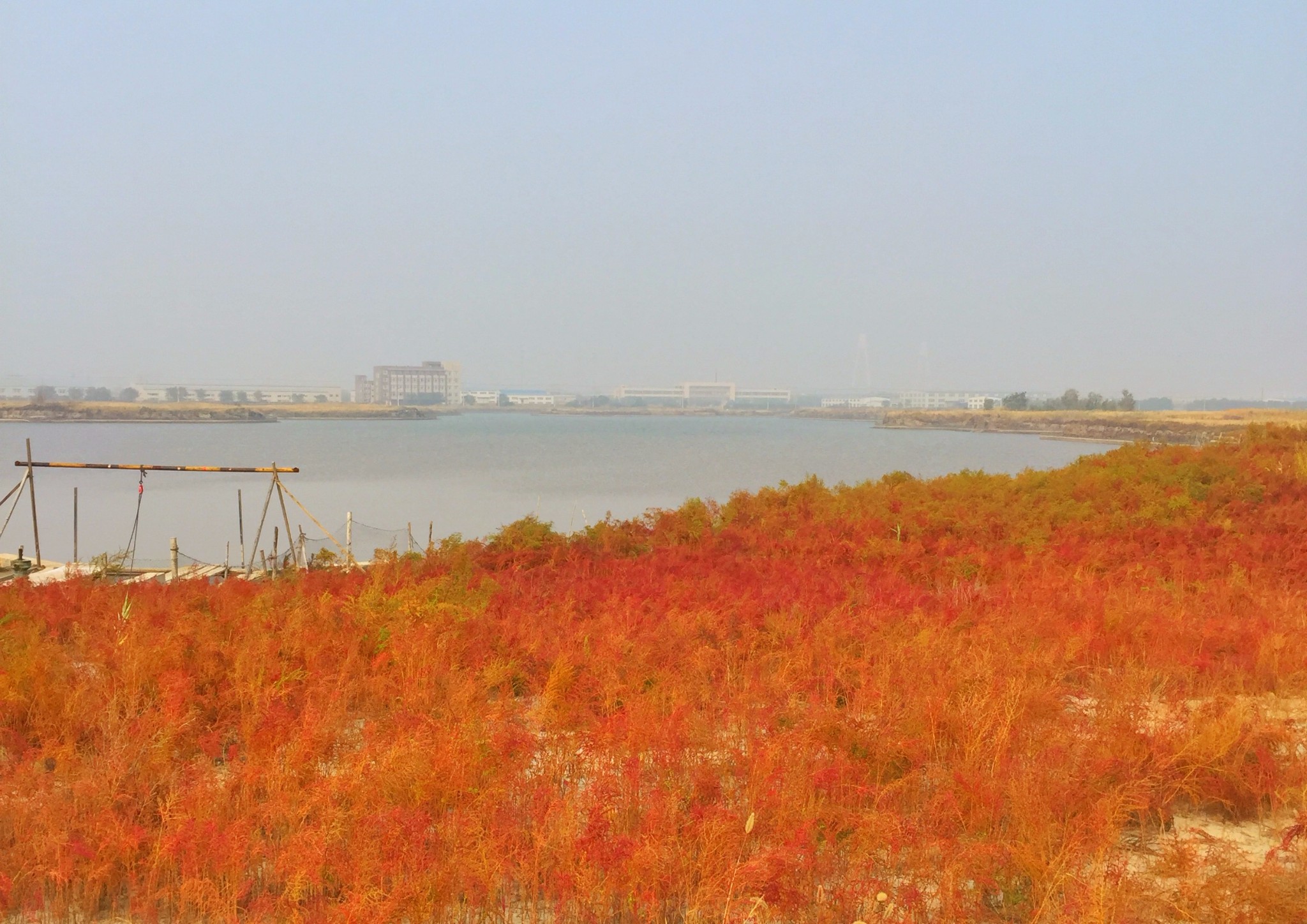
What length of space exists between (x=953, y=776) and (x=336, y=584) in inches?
336

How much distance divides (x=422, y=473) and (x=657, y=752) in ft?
173

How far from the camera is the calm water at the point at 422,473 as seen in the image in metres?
32.6

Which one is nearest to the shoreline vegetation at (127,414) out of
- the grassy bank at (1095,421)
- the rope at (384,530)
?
the grassy bank at (1095,421)

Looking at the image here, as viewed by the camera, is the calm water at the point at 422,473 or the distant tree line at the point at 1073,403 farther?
the distant tree line at the point at 1073,403

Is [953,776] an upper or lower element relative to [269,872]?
upper

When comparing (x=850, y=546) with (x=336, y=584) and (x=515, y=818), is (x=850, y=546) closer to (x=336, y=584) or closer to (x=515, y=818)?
(x=336, y=584)

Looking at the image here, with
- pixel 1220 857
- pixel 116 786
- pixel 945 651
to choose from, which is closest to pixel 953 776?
pixel 1220 857

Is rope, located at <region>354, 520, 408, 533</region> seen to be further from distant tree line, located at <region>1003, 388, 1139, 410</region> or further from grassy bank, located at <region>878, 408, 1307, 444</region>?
distant tree line, located at <region>1003, 388, 1139, 410</region>

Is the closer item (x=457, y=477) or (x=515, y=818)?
(x=515, y=818)

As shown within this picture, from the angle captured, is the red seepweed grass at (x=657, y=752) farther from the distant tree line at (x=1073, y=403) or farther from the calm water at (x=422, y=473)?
the distant tree line at (x=1073, y=403)

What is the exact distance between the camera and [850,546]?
44.9ft

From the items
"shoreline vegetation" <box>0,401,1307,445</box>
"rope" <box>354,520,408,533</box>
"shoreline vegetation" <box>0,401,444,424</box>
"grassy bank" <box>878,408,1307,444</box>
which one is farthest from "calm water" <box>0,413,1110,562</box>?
"shoreline vegetation" <box>0,401,444,424</box>

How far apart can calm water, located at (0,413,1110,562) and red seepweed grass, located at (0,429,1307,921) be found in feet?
64.1

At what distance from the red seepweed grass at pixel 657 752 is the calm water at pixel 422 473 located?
19547 mm
